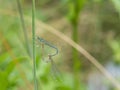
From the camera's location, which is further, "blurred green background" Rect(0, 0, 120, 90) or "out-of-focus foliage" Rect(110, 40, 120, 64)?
"out-of-focus foliage" Rect(110, 40, 120, 64)

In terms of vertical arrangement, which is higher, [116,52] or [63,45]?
[116,52]

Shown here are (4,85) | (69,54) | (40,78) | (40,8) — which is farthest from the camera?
(40,8)

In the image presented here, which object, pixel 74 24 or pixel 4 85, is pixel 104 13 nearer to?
pixel 74 24

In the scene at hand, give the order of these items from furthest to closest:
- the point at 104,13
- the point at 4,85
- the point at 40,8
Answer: the point at 40,8, the point at 104,13, the point at 4,85

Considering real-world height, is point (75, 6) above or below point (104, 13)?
above

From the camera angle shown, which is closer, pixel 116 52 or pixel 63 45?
pixel 116 52

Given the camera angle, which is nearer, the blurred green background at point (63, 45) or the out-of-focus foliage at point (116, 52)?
the blurred green background at point (63, 45)

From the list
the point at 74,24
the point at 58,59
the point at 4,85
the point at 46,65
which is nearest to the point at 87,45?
the point at 58,59

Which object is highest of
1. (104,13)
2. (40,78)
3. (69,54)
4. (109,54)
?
(40,78)
